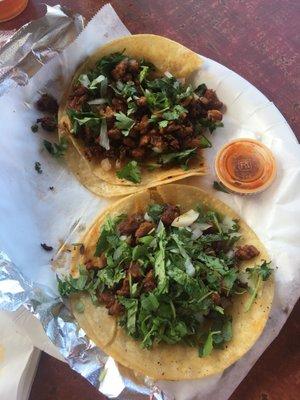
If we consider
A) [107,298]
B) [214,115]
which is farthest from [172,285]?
[214,115]

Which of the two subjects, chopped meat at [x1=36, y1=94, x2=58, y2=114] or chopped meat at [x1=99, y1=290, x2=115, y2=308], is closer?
chopped meat at [x1=99, y1=290, x2=115, y2=308]

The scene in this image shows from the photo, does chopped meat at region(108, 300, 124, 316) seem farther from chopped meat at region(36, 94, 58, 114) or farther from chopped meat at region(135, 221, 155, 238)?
chopped meat at region(36, 94, 58, 114)

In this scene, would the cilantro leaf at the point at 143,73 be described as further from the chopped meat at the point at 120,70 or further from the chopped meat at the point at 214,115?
the chopped meat at the point at 214,115

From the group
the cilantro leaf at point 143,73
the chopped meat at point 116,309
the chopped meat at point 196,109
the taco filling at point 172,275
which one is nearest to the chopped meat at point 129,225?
the taco filling at point 172,275

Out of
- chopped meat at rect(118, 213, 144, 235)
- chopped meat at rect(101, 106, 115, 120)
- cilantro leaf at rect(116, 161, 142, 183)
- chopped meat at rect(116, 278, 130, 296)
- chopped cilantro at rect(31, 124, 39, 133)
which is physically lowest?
chopped meat at rect(116, 278, 130, 296)

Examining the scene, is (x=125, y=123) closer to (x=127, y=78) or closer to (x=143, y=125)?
(x=143, y=125)

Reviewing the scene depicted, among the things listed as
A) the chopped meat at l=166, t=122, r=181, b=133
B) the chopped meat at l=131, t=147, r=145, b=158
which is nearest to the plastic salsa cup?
the chopped meat at l=166, t=122, r=181, b=133

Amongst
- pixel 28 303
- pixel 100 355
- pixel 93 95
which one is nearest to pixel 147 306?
pixel 100 355
